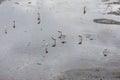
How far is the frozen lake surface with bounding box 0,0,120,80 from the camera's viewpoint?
35.3 m

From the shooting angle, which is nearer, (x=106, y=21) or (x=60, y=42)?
(x=60, y=42)

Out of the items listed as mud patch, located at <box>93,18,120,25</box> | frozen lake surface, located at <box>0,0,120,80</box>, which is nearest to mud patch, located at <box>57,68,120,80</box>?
frozen lake surface, located at <box>0,0,120,80</box>

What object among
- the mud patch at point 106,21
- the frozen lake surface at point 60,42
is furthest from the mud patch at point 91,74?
the mud patch at point 106,21

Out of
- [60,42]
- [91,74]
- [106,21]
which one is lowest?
[91,74]

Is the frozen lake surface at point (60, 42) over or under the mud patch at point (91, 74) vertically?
over

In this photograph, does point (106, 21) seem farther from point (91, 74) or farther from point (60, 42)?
point (91, 74)

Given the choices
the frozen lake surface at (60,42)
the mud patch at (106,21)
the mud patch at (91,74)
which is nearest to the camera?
the mud patch at (91,74)

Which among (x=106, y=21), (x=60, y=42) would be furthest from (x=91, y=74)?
(x=106, y=21)

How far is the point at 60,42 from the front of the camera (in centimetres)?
4350

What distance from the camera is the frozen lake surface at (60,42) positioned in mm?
35281

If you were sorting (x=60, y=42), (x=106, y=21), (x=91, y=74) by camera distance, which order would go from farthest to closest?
1. (x=106, y=21)
2. (x=60, y=42)
3. (x=91, y=74)

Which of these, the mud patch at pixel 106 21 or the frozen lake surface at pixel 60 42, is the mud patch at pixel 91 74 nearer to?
the frozen lake surface at pixel 60 42

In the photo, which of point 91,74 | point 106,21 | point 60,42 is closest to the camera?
point 91,74

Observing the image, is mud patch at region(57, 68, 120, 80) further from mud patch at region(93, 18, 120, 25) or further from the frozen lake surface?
mud patch at region(93, 18, 120, 25)
